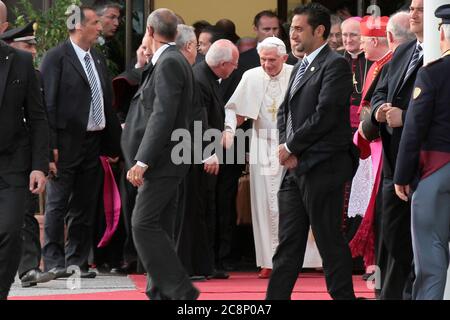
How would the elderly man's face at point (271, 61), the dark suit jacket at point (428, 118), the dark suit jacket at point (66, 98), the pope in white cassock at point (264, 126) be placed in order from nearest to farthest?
the dark suit jacket at point (428, 118) → the dark suit jacket at point (66, 98) → the elderly man's face at point (271, 61) → the pope in white cassock at point (264, 126)

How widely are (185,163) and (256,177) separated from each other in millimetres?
3688

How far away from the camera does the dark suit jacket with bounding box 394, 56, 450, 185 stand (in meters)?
8.53

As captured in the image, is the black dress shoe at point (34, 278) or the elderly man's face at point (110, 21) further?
the elderly man's face at point (110, 21)

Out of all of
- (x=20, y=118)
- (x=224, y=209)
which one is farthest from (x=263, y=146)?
(x=20, y=118)

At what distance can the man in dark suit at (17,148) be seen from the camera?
8875 mm

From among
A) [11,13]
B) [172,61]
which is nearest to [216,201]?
[11,13]

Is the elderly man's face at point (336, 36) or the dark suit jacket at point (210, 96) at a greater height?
the elderly man's face at point (336, 36)

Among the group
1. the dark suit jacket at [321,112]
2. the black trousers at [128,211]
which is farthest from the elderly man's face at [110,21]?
the dark suit jacket at [321,112]

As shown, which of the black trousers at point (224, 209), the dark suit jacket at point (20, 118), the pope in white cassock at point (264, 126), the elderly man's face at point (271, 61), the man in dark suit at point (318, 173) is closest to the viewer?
the dark suit jacket at point (20, 118)

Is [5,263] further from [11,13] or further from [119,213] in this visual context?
[11,13]

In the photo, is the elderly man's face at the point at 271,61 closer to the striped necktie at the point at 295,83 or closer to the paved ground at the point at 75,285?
the paved ground at the point at 75,285

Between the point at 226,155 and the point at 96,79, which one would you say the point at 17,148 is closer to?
the point at 96,79

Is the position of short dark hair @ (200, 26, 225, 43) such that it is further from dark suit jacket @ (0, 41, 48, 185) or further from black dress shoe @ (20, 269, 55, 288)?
dark suit jacket @ (0, 41, 48, 185)

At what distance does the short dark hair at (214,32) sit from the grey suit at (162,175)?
4350 mm
